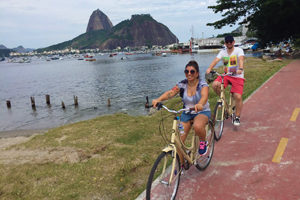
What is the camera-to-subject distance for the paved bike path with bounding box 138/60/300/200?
3758 millimetres

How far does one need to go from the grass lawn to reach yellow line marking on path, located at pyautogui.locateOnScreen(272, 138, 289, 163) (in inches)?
106

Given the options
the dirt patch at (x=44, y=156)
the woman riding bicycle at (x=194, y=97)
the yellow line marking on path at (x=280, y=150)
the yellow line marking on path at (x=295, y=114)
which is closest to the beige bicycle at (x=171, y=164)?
the woman riding bicycle at (x=194, y=97)

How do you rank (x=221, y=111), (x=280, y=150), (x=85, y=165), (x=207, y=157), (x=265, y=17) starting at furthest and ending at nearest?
(x=265, y=17) < (x=221, y=111) < (x=85, y=165) < (x=280, y=150) < (x=207, y=157)

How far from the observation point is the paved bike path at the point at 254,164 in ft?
12.3

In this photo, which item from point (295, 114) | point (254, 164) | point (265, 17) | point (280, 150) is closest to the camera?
point (254, 164)

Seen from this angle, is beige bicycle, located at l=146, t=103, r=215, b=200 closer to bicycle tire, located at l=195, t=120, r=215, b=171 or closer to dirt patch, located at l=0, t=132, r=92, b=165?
bicycle tire, located at l=195, t=120, r=215, b=171

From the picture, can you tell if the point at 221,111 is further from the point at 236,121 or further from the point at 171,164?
the point at 171,164

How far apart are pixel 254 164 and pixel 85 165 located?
3.80 meters

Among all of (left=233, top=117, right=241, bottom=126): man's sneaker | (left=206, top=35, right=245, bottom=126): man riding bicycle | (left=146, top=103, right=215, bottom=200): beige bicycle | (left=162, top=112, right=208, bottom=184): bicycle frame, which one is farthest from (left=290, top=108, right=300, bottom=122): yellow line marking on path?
(left=162, top=112, right=208, bottom=184): bicycle frame

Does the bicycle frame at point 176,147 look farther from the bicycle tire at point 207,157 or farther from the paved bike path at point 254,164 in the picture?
the paved bike path at point 254,164

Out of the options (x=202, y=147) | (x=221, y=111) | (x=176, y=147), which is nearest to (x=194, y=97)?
(x=202, y=147)

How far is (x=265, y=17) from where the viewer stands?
997 inches

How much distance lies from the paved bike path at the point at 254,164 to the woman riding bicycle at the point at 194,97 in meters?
0.65

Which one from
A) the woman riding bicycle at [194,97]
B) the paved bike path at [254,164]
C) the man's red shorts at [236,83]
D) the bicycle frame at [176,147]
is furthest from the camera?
the man's red shorts at [236,83]
